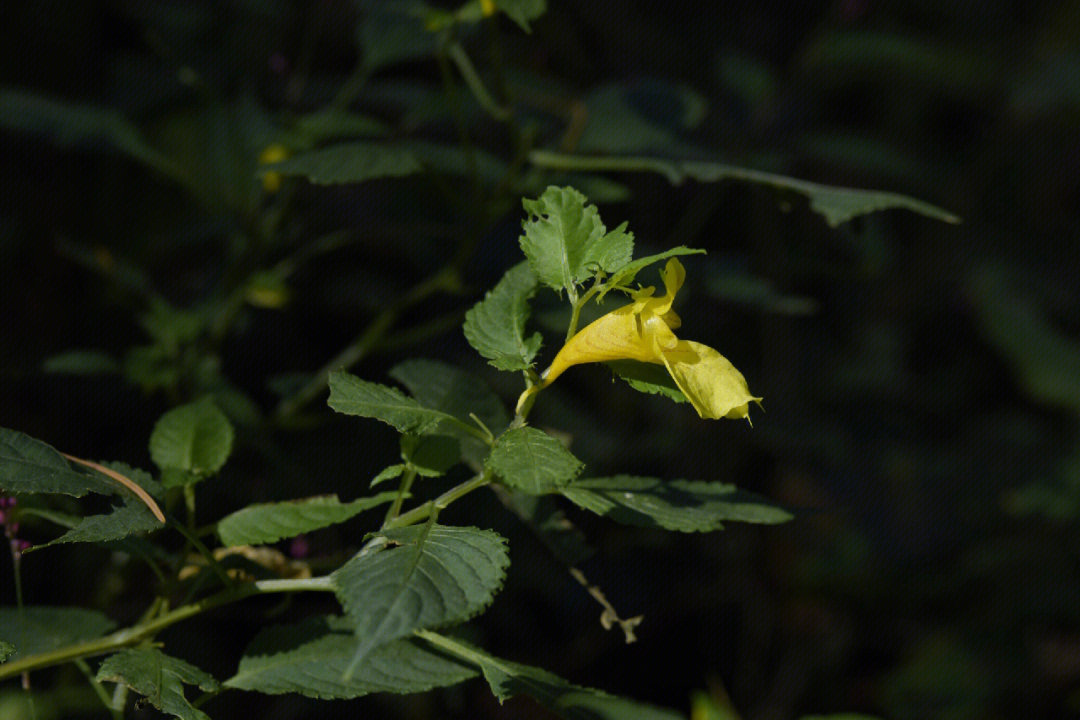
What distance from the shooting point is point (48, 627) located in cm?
75

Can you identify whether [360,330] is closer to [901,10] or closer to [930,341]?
[930,341]

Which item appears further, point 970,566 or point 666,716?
point 970,566

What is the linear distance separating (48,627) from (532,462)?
46 centimetres

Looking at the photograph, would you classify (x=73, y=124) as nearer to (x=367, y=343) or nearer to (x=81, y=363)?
(x=81, y=363)

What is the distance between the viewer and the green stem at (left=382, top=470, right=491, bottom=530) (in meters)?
0.60

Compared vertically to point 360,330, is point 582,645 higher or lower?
lower

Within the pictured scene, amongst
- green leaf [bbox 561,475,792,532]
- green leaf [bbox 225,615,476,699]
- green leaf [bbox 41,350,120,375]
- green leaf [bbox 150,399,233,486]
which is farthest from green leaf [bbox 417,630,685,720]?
green leaf [bbox 41,350,120,375]

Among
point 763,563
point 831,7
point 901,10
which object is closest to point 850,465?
point 763,563

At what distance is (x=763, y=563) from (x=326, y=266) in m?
1.22

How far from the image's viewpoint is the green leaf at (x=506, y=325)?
0.63 metres

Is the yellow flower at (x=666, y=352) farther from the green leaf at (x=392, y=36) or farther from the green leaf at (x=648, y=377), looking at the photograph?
the green leaf at (x=392, y=36)

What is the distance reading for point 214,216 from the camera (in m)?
1.49

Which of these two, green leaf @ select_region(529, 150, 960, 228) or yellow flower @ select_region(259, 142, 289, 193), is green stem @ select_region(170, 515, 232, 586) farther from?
yellow flower @ select_region(259, 142, 289, 193)

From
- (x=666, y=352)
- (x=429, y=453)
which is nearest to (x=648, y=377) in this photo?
(x=666, y=352)
